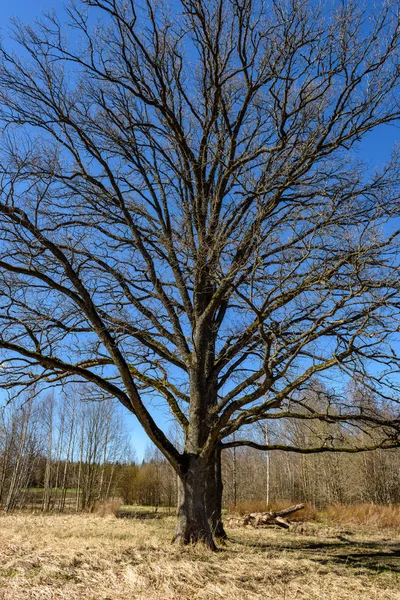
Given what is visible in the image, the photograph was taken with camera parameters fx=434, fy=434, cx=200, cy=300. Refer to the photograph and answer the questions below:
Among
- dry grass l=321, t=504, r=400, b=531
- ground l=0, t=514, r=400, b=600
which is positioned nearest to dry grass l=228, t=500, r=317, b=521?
dry grass l=321, t=504, r=400, b=531

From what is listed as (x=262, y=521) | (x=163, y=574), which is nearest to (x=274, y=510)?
(x=262, y=521)

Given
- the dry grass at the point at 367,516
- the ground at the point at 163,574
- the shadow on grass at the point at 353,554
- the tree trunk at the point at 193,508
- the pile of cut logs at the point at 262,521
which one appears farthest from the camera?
the dry grass at the point at 367,516

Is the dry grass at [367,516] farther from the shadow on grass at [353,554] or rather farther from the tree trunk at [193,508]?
the tree trunk at [193,508]

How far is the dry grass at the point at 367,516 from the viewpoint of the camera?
1767 centimetres

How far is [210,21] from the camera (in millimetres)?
8172

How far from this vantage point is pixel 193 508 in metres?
7.30

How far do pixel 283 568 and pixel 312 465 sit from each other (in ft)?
87.0

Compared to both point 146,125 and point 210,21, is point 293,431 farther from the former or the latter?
point 210,21

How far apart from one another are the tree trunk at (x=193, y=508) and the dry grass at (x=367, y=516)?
42.7 feet

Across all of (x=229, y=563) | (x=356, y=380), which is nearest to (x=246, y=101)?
(x=356, y=380)

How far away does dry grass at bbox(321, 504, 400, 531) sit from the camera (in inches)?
696

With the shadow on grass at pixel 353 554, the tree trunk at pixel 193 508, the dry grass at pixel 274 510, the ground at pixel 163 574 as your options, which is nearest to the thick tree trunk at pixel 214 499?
the shadow on grass at pixel 353 554


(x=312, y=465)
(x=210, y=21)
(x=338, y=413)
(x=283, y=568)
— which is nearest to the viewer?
(x=283, y=568)

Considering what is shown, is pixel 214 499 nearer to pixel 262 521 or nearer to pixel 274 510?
pixel 262 521
